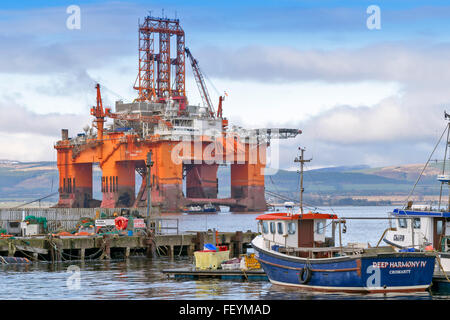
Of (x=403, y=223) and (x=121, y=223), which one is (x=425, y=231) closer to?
(x=403, y=223)

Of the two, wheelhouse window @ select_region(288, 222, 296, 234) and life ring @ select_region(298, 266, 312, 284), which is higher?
wheelhouse window @ select_region(288, 222, 296, 234)

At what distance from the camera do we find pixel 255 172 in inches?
5428

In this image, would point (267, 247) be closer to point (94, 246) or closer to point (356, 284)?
point (356, 284)

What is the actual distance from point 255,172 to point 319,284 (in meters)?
108

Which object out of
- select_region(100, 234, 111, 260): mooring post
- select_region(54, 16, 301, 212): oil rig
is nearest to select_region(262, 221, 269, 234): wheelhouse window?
select_region(100, 234, 111, 260): mooring post

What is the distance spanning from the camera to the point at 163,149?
124 metres

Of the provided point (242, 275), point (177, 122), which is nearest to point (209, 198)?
point (177, 122)

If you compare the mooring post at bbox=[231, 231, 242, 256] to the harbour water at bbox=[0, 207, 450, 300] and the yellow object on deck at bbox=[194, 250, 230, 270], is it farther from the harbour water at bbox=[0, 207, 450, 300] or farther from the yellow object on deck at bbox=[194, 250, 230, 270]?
the yellow object on deck at bbox=[194, 250, 230, 270]

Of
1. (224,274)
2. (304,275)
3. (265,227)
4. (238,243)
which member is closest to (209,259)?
(224,274)

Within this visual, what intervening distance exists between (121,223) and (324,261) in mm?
24227

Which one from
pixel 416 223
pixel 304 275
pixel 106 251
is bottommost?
pixel 106 251

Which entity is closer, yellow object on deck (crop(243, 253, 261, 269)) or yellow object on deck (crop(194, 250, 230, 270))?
yellow object on deck (crop(243, 253, 261, 269))

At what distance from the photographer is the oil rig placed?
125 metres
